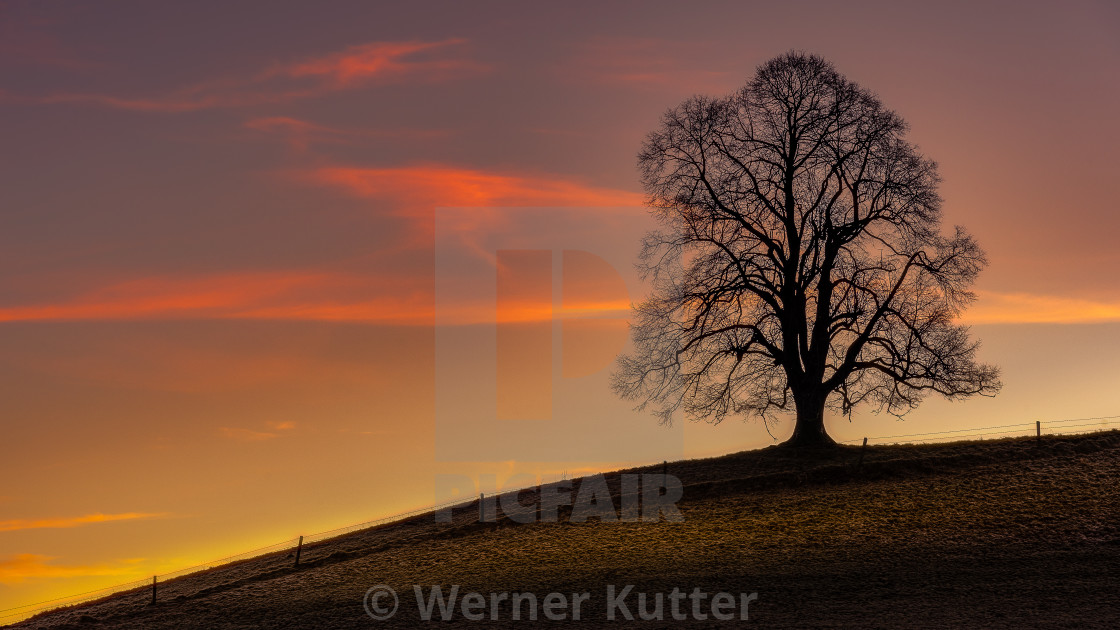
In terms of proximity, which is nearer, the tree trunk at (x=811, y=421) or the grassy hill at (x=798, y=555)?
the grassy hill at (x=798, y=555)

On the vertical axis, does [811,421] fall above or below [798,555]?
above

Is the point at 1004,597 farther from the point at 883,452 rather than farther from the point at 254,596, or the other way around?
the point at 254,596

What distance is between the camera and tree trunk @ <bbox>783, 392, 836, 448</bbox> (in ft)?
116

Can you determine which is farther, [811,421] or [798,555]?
[811,421]

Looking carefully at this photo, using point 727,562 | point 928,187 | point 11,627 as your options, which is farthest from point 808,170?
point 11,627

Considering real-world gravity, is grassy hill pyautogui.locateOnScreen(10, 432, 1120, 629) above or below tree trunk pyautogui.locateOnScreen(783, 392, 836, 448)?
below

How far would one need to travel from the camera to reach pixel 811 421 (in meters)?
35.3

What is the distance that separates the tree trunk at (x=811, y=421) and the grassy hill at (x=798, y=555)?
710 millimetres

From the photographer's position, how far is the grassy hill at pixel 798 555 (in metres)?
21.7

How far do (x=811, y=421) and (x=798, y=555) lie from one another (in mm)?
10584

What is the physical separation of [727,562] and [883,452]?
12.2 metres

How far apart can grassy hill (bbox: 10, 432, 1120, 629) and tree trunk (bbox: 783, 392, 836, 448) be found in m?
0.71

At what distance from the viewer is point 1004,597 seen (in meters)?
21.3

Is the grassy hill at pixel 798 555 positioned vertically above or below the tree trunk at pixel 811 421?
below
